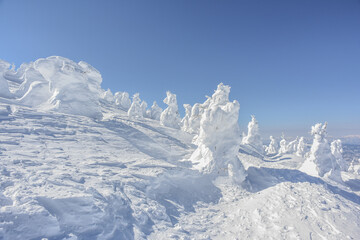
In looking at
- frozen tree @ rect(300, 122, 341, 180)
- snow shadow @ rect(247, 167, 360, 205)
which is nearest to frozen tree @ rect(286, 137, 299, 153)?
frozen tree @ rect(300, 122, 341, 180)

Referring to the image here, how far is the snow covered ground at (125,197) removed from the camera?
9.23 meters

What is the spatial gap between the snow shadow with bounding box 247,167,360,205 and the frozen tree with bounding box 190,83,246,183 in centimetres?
202

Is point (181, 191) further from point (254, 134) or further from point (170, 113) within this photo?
point (254, 134)

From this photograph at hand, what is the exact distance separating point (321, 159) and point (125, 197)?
29.3m

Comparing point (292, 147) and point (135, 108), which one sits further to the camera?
point (292, 147)

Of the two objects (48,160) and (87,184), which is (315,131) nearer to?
(87,184)

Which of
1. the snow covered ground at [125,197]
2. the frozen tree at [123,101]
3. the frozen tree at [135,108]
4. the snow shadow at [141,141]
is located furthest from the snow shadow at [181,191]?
the frozen tree at [123,101]

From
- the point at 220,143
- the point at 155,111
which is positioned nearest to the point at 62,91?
the point at 220,143

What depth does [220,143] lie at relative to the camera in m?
22.3

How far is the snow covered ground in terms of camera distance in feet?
30.3

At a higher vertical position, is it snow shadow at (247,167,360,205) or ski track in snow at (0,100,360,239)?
snow shadow at (247,167,360,205)

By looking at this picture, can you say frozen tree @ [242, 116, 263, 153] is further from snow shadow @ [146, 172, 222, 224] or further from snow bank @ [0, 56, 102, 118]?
snow bank @ [0, 56, 102, 118]

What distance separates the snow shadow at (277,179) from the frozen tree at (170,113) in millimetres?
29431

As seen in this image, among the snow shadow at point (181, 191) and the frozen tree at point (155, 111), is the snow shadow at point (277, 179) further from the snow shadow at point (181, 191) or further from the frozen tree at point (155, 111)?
the frozen tree at point (155, 111)
